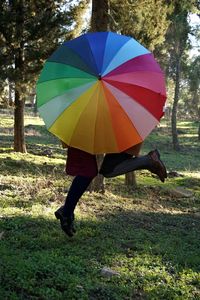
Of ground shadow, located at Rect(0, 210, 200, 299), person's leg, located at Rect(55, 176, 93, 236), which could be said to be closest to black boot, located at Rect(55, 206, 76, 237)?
person's leg, located at Rect(55, 176, 93, 236)

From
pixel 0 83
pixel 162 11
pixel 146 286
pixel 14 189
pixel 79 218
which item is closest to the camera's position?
pixel 146 286

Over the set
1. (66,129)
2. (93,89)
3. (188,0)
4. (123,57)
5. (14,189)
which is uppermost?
(188,0)

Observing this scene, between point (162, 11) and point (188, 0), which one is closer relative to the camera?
point (188, 0)

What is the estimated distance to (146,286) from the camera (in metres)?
5.06

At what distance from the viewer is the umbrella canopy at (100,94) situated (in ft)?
17.4

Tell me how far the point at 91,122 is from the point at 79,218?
2.71 m

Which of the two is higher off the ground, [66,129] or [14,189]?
[66,129]

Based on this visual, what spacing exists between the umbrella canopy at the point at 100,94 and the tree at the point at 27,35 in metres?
11.5

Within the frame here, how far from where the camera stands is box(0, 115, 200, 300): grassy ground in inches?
187

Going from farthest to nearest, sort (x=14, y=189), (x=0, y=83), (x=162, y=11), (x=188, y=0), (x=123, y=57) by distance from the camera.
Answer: (x=0, y=83) < (x=162, y=11) < (x=188, y=0) < (x=14, y=189) < (x=123, y=57)

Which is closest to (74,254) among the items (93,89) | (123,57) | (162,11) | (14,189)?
(93,89)

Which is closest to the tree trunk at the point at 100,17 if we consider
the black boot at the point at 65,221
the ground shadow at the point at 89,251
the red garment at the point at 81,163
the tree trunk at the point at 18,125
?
the ground shadow at the point at 89,251

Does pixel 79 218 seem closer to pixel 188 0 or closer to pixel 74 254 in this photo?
pixel 74 254

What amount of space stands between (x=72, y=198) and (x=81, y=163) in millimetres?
515
